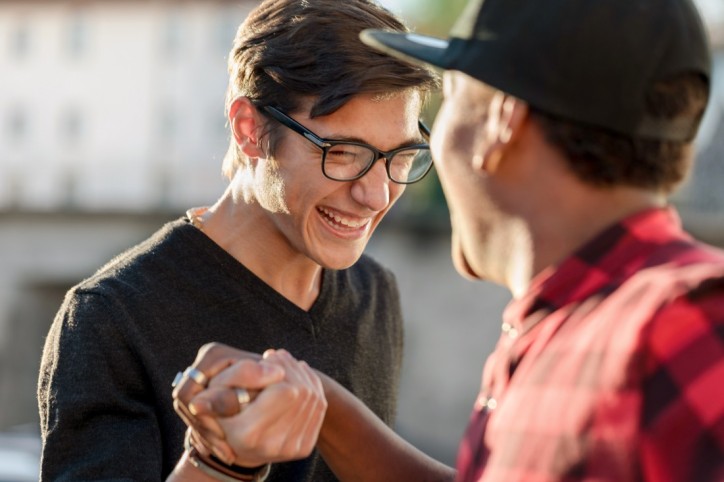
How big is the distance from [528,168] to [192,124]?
5674 centimetres

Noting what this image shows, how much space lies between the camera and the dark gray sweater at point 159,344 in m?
2.91

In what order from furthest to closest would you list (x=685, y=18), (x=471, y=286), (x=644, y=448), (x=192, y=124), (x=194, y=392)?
(x=192, y=124) < (x=471, y=286) < (x=194, y=392) < (x=685, y=18) < (x=644, y=448)

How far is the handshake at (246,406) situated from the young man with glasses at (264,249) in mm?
538

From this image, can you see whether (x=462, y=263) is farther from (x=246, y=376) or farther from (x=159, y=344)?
(x=159, y=344)

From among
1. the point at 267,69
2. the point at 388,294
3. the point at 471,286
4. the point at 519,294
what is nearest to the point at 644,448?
the point at 519,294

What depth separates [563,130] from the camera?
2023 millimetres

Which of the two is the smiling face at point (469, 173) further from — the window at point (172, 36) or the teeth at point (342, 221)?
the window at point (172, 36)

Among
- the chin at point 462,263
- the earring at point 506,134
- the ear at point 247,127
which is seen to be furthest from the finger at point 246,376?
the ear at point 247,127

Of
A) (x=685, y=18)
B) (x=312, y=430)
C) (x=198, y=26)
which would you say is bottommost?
(x=198, y=26)

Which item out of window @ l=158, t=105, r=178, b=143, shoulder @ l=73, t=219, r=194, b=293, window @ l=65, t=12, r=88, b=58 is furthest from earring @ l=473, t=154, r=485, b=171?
window @ l=65, t=12, r=88, b=58

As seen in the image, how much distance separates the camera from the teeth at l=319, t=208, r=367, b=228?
3.27 metres

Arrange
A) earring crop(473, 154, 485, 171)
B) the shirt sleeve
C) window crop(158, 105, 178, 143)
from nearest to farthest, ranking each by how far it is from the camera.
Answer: the shirt sleeve, earring crop(473, 154, 485, 171), window crop(158, 105, 178, 143)

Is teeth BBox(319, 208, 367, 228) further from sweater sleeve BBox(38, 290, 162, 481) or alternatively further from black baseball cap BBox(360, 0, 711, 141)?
black baseball cap BBox(360, 0, 711, 141)

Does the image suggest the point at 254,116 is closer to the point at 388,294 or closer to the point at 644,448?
the point at 388,294
